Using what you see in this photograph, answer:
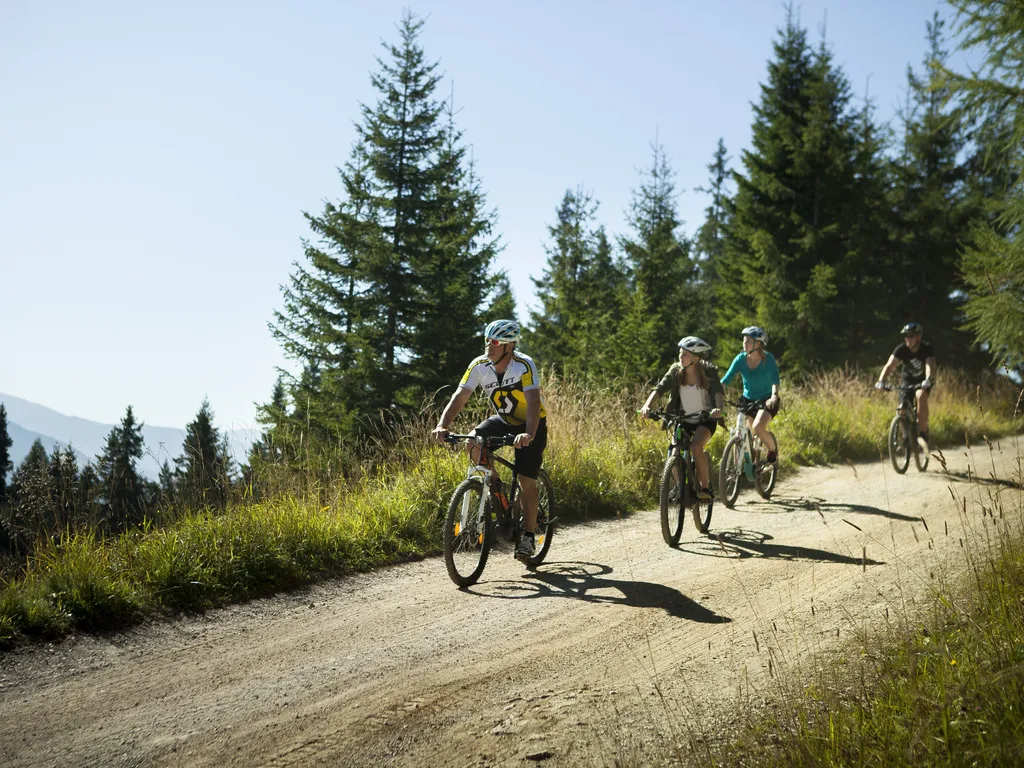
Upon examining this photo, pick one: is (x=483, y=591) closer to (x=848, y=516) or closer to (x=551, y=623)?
(x=551, y=623)

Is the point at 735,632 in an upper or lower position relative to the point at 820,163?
lower

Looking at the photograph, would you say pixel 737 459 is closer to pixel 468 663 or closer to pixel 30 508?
pixel 468 663

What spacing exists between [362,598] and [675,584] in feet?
8.65

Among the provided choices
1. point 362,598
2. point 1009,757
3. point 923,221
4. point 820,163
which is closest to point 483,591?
point 362,598

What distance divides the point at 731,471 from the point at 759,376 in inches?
53.6

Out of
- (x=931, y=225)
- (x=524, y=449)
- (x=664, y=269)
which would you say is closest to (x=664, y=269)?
(x=664, y=269)

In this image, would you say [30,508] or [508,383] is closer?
[30,508]

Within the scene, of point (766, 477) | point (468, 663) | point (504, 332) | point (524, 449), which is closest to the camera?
point (468, 663)

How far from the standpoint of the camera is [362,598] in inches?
238

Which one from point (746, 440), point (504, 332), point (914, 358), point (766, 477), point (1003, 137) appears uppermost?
point (1003, 137)

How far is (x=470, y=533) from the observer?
6.48 m

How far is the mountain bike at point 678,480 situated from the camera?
771cm

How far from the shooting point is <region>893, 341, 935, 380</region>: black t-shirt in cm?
1223

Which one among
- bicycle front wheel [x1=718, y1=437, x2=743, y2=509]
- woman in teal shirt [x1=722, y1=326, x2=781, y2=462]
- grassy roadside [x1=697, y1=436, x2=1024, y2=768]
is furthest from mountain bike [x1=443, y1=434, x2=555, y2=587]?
woman in teal shirt [x1=722, y1=326, x2=781, y2=462]
